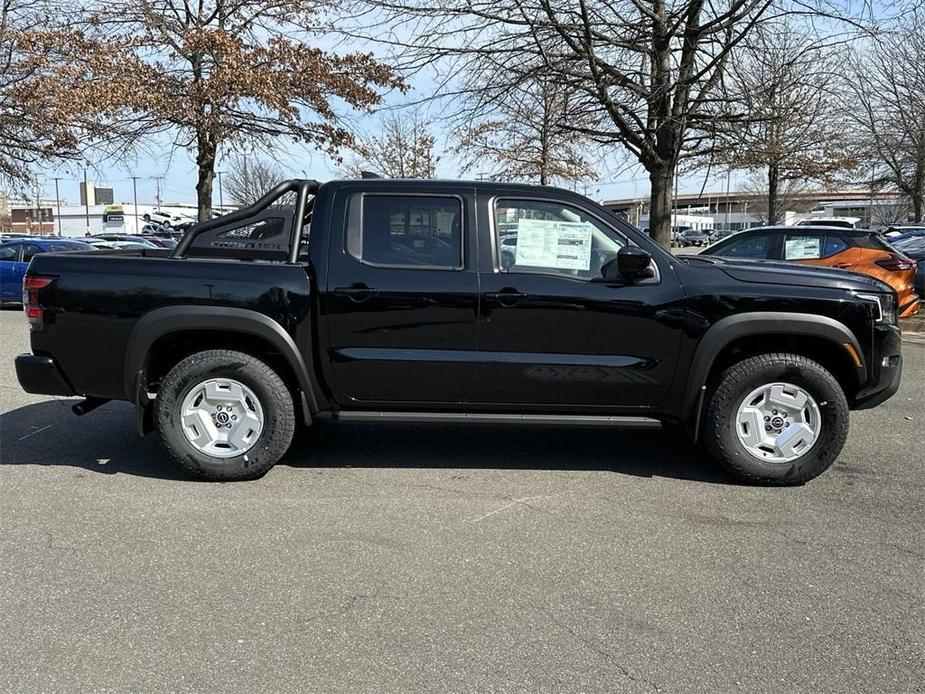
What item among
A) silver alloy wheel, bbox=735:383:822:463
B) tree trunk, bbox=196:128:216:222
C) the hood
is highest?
tree trunk, bbox=196:128:216:222

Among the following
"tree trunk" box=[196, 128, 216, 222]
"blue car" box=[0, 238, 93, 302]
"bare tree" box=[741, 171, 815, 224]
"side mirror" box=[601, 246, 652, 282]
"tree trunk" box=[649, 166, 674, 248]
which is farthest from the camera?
"bare tree" box=[741, 171, 815, 224]

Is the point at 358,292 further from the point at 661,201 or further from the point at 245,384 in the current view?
the point at 661,201

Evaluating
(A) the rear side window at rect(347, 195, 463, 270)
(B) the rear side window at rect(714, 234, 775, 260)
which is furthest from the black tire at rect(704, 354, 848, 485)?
(B) the rear side window at rect(714, 234, 775, 260)

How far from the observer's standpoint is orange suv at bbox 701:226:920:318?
1079 centimetres

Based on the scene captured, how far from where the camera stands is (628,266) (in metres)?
4.47

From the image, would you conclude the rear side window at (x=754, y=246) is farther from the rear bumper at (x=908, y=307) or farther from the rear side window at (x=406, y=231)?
the rear side window at (x=406, y=231)

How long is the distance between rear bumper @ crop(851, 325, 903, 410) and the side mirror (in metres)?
1.48

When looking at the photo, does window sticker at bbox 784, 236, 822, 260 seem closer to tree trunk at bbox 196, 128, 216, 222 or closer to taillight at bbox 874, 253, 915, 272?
taillight at bbox 874, 253, 915, 272

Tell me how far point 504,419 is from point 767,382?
163 cm

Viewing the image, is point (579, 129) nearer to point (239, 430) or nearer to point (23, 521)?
point (239, 430)

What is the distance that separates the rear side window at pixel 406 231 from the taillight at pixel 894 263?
334 inches

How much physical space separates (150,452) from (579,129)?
8.96 meters

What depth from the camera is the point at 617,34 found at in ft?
37.1

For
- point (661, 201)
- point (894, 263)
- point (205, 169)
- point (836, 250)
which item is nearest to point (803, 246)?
point (836, 250)
